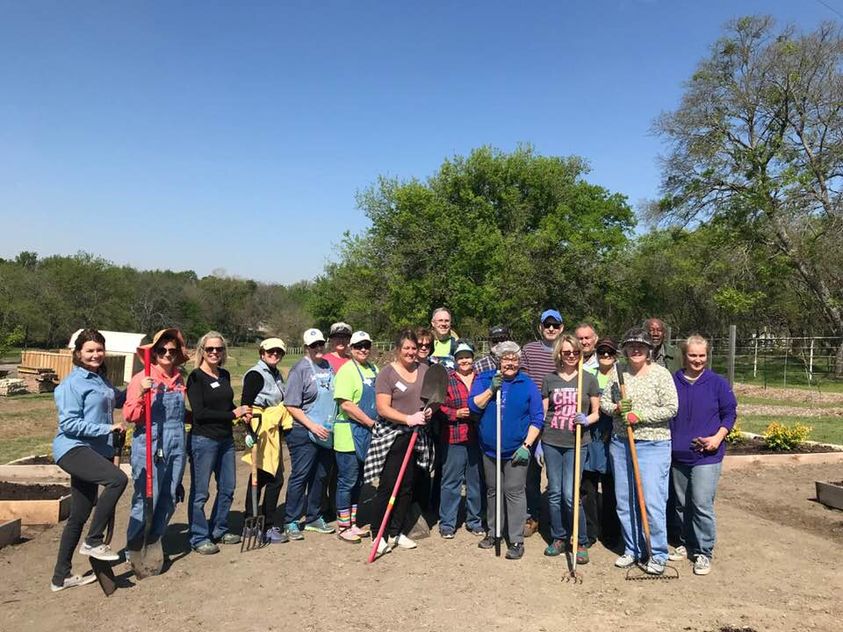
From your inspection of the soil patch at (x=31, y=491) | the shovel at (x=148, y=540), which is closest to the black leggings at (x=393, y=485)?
the shovel at (x=148, y=540)

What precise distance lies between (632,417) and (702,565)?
1328 mm

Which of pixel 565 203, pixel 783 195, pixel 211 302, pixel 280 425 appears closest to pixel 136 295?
pixel 211 302

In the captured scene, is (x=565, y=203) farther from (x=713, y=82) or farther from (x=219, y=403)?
(x=219, y=403)

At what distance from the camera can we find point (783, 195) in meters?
25.8

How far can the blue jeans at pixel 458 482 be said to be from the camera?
5.61 meters

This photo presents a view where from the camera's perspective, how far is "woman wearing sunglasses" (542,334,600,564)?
5.03 m

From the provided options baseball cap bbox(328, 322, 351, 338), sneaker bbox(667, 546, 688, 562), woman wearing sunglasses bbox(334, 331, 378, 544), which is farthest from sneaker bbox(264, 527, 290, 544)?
sneaker bbox(667, 546, 688, 562)

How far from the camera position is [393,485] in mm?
5309

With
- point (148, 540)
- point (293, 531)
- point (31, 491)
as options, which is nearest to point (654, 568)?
point (293, 531)

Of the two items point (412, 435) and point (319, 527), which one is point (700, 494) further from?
point (319, 527)

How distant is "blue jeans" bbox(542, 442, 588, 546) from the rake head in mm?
2508

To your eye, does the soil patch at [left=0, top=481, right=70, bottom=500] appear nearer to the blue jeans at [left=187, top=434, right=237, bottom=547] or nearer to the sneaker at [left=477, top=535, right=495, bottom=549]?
the blue jeans at [left=187, top=434, right=237, bottom=547]

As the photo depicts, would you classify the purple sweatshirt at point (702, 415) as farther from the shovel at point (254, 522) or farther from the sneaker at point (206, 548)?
the sneaker at point (206, 548)

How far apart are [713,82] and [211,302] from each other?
69.6 meters
